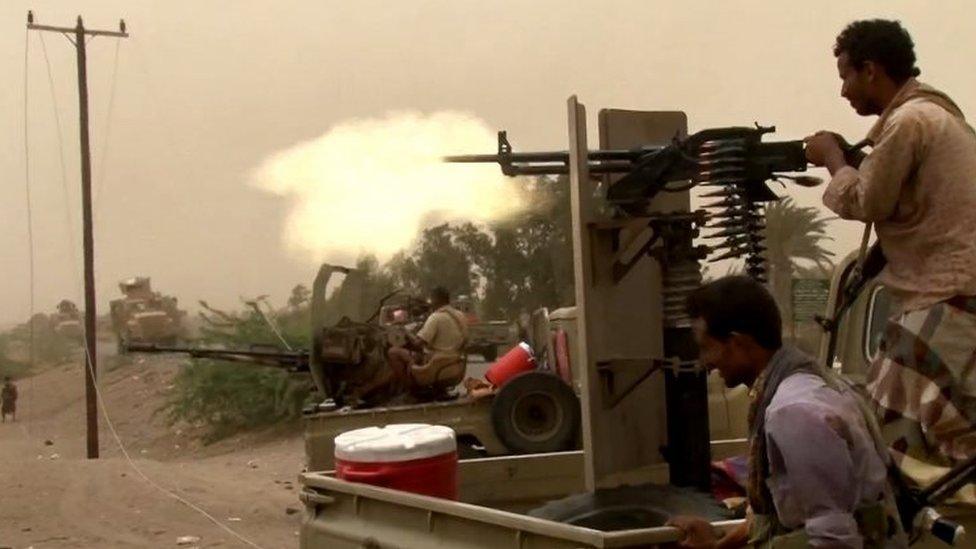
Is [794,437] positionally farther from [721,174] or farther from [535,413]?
[535,413]

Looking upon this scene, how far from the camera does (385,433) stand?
445 cm

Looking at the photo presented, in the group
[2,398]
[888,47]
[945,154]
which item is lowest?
[2,398]

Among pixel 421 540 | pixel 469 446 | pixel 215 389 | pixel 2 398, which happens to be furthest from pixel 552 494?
pixel 2 398

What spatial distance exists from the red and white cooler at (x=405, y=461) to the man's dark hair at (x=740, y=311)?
1860 mm

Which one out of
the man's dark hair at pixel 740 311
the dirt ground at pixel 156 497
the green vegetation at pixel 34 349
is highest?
the man's dark hair at pixel 740 311

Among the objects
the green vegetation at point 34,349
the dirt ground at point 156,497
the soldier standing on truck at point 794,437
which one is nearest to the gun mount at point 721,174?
the soldier standing on truck at point 794,437

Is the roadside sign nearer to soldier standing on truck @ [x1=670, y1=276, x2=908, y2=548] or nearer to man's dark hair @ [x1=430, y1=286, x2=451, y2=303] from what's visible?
soldier standing on truck @ [x1=670, y1=276, x2=908, y2=548]

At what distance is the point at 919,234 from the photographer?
10.6ft

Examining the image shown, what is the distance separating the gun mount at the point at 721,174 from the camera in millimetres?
4586

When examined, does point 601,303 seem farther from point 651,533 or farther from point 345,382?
point 345,382

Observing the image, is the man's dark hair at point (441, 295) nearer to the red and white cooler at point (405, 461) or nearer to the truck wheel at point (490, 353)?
the truck wheel at point (490, 353)

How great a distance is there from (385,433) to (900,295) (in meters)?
1.85

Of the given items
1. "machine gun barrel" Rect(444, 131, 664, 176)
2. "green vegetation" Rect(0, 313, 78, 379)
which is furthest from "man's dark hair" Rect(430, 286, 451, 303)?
"green vegetation" Rect(0, 313, 78, 379)

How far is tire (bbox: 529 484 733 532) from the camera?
360 cm
